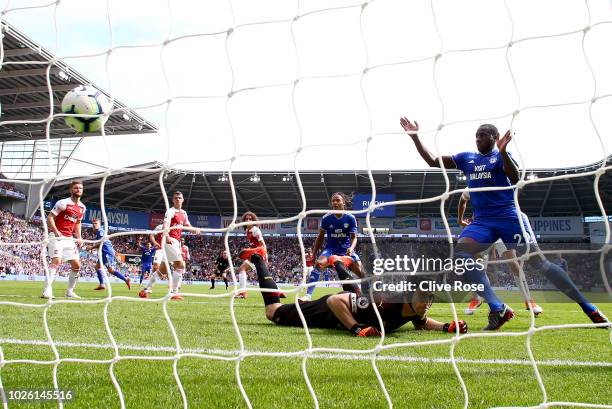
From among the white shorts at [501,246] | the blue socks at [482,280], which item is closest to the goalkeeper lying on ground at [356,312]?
the blue socks at [482,280]

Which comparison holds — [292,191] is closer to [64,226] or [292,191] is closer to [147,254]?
[147,254]

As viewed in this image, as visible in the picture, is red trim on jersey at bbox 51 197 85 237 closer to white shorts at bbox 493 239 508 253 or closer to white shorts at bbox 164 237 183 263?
white shorts at bbox 164 237 183 263

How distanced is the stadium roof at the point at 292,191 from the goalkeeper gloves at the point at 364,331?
2603cm

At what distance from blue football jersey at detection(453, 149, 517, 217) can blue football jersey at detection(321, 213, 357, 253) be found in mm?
3307

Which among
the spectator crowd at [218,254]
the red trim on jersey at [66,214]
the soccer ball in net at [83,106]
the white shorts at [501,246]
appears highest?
the soccer ball in net at [83,106]

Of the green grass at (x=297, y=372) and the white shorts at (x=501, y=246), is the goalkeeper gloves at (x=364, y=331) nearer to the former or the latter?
the green grass at (x=297, y=372)

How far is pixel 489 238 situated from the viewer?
4805mm

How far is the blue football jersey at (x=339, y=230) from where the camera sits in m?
8.12

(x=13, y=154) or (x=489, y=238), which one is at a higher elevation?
(x=13, y=154)

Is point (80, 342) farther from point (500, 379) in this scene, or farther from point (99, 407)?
point (500, 379)

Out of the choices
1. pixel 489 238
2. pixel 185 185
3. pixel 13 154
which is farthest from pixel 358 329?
pixel 13 154

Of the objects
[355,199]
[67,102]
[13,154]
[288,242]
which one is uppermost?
[13,154]

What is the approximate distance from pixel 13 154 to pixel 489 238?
3691 cm

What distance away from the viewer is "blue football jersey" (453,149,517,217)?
4.75 metres
